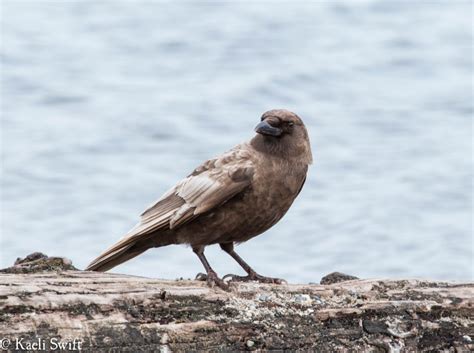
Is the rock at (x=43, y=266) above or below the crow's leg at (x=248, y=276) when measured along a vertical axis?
below

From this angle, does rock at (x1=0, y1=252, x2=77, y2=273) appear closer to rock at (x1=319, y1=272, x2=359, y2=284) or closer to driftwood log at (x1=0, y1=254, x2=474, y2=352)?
driftwood log at (x1=0, y1=254, x2=474, y2=352)

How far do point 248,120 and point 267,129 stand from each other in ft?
17.4

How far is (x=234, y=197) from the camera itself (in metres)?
7.67

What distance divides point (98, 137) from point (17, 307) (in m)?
7.13

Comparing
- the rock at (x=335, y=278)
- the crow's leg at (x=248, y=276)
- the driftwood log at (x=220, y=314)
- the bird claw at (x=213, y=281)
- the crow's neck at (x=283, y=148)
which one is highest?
the crow's neck at (x=283, y=148)

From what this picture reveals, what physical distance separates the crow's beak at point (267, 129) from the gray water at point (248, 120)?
121 inches

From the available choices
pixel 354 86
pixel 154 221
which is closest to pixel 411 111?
pixel 354 86

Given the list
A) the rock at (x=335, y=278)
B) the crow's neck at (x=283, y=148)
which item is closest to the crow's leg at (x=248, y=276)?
the rock at (x=335, y=278)

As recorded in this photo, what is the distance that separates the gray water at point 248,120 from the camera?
11461 millimetres

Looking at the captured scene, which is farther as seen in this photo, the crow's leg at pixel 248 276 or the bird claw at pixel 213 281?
the crow's leg at pixel 248 276

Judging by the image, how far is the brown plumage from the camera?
7652 millimetres

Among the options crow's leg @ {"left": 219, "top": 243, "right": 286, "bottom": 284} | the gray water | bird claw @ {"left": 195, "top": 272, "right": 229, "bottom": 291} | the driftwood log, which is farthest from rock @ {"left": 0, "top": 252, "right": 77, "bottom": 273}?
the gray water

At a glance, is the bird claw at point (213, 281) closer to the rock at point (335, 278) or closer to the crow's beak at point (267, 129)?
the rock at point (335, 278)

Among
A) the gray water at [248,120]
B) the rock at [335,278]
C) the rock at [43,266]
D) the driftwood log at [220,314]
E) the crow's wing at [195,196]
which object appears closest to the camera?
the driftwood log at [220,314]
